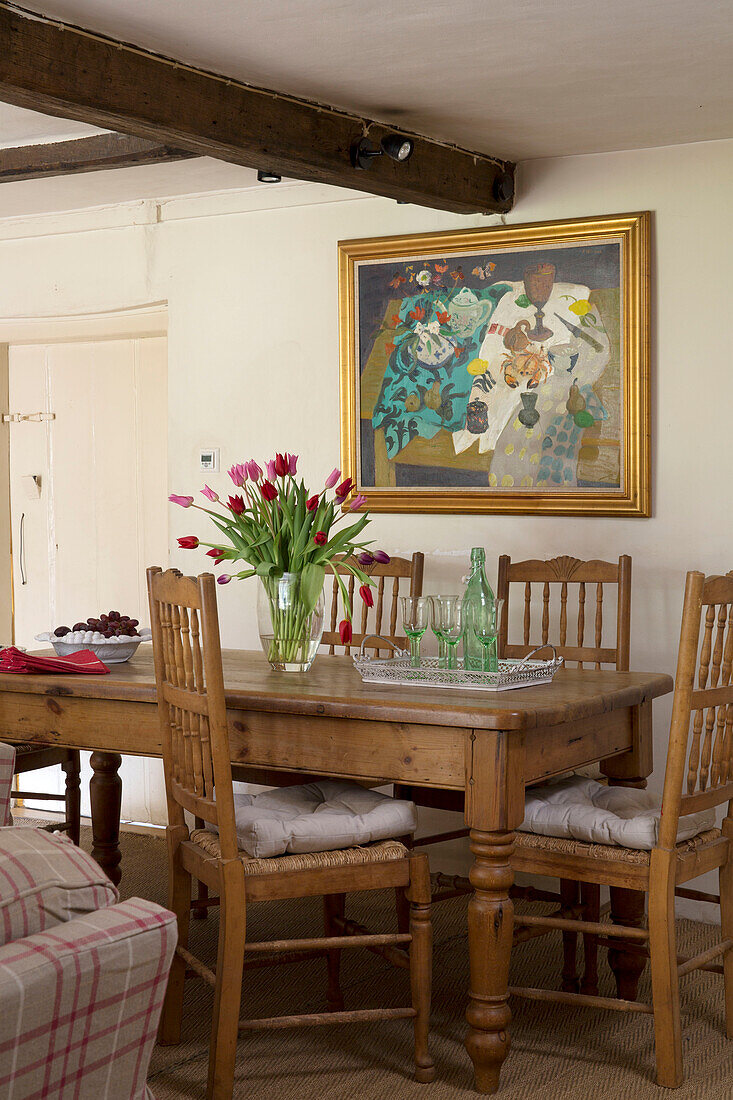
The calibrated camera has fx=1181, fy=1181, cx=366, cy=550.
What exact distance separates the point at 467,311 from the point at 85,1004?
3116 mm

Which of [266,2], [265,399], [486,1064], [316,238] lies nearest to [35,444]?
[265,399]

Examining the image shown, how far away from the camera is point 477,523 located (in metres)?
4.07

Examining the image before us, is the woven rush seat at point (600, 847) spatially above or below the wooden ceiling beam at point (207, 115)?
below

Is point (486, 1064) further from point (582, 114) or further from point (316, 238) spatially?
point (316, 238)

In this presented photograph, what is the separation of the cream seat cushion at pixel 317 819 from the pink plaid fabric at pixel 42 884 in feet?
3.61

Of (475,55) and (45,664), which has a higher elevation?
(475,55)

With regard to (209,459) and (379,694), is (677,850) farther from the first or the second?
(209,459)

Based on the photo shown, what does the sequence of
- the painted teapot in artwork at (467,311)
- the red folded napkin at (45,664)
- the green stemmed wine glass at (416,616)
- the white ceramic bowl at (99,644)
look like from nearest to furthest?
the green stemmed wine glass at (416,616) < the red folded napkin at (45,664) < the white ceramic bowl at (99,644) < the painted teapot in artwork at (467,311)

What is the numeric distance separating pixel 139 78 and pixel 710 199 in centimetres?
181

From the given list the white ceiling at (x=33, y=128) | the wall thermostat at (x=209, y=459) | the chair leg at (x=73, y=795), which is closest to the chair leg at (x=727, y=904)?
the chair leg at (x=73, y=795)

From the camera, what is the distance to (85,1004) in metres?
1.25

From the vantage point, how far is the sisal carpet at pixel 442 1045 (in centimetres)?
251

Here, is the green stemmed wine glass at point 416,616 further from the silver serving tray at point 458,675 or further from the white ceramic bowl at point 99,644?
the white ceramic bowl at point 99,644

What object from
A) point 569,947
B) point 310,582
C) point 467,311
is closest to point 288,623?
point 310,582
